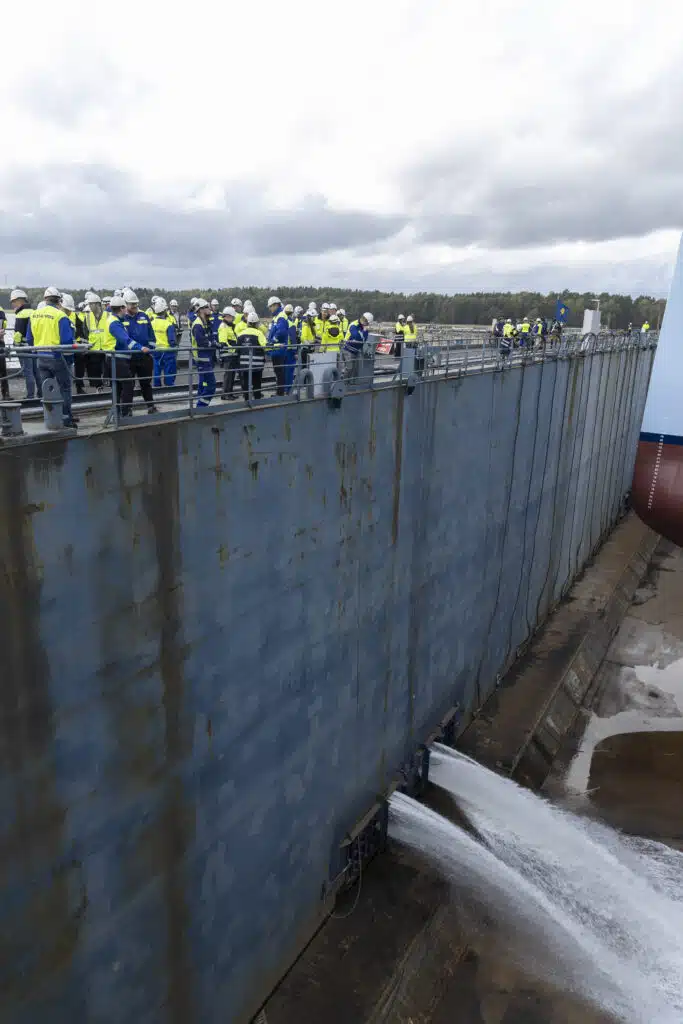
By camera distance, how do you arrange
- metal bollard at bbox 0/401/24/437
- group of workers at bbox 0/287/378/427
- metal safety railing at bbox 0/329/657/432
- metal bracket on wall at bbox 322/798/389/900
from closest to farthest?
metal bollard at bbox 0/401/24/437 < metal safety railing at bbox 0/329/657/432 < group of workers at bbox 0/287/378/427 < metal bracket on wall at bbox 322/798/389/900

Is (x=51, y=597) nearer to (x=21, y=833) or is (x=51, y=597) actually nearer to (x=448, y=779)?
(x=21, y=833)

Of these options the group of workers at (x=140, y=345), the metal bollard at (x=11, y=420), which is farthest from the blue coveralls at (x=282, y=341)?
the metal bollard at (x=11, y=420)

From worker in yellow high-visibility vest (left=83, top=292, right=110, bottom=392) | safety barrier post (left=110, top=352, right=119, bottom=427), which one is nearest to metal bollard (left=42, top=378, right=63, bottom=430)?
safety barrier post (left=110, top=352, right=119, bottom=427)

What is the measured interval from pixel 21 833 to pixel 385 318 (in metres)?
44.6

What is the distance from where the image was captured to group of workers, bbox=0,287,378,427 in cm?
877

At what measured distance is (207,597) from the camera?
29.0 feet

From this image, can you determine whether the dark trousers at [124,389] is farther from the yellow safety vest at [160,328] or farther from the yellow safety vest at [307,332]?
the yellow safety vest at [307,332]

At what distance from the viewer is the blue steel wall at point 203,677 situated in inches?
275

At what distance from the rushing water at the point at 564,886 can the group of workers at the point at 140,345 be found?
940cm

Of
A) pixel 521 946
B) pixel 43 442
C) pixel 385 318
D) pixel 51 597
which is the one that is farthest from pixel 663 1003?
pixel 385 318

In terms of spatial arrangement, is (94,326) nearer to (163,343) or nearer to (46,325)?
(163,343)

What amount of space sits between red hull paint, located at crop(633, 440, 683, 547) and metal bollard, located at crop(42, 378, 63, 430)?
17184mm

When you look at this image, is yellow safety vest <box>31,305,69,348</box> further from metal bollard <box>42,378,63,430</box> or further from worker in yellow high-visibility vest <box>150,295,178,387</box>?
metal bollard <box>42,378,63,430</box>

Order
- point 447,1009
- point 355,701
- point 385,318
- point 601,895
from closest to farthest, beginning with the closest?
point 447,1009 < point 355,701 < point 601,895 < point 385,318
